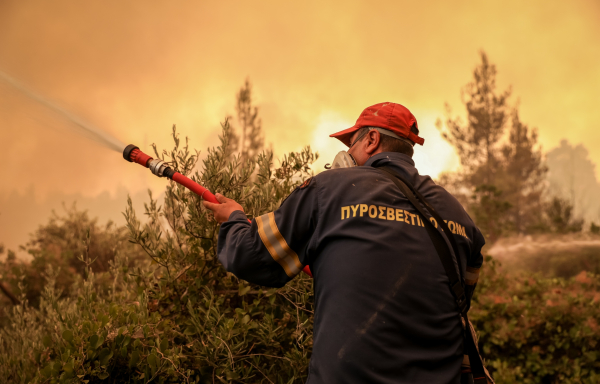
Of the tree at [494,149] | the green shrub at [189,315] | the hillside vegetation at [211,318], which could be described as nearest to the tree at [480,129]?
the tree at [494,149]

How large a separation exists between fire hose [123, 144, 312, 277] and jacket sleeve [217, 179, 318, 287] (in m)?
0.55

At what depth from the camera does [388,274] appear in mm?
1914

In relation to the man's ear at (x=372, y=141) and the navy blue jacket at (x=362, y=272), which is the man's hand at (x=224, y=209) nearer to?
the navy blue jacket at (x=362, y=272)

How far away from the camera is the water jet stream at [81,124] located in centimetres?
300

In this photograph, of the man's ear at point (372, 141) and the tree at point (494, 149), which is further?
the tree at point (494, 149)

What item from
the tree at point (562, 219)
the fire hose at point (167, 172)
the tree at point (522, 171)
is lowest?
the fire hose at point (167, 172)

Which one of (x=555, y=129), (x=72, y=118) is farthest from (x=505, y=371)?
(x=555, y=129)

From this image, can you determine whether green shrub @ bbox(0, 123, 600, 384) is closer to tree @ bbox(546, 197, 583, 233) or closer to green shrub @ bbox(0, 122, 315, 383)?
green shrub @ bbox(0, 122, 315, 383)

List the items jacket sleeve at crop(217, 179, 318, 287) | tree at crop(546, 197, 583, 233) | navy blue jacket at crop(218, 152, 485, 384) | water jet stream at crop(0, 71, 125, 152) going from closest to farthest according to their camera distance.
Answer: navy blue jacket at crop(218, 152, 485, 384), jacket sleeve at crop(217, 179, 318, 287), water jet stream at crop(0, 71, 125, 152), tree at crop(546, 197, 583, 233)

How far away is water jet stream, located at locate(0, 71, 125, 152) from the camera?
3.00 m

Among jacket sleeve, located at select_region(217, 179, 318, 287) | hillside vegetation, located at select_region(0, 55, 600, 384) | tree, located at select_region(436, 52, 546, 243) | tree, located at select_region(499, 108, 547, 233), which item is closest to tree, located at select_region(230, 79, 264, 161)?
tree, located at select_region(436, 52, 546, 243)

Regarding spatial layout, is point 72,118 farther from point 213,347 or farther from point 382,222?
point 382,222

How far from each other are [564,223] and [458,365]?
1895 cm

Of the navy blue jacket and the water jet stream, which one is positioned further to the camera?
the water jet stream
